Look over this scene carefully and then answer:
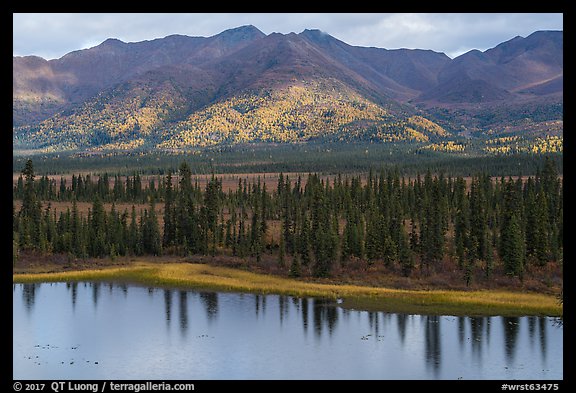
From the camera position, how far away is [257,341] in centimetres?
7012

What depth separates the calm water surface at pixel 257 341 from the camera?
60.8 metres

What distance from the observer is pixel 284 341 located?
70375 millimetres

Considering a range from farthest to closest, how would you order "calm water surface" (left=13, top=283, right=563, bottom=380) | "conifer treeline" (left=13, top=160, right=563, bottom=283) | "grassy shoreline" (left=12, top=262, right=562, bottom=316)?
"conifer treeline" (left=13, top=160, right=563, bottom=283) → "grassy shoreline" (left=12, top=262, right=562, bottom=316) → "calm water surface" (left=13, top=283, right=563, bottom=380)

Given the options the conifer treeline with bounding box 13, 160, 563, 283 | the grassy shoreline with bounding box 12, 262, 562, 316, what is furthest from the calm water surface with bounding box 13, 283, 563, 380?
the conifer treeline with bounding box 13, 160, 563, 283

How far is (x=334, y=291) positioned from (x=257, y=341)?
25482 mm

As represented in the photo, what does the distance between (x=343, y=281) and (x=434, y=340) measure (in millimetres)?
31060

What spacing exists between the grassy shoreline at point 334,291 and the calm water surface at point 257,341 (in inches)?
136

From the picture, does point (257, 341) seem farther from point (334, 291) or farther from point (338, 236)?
point (338, 236)

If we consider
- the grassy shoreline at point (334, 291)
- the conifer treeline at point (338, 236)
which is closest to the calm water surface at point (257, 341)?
the grassy shoreline at point (334, 291)

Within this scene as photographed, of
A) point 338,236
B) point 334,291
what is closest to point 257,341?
point 334,291

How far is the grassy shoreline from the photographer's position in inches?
3322

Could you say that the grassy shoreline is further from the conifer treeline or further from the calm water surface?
the conifer treeline

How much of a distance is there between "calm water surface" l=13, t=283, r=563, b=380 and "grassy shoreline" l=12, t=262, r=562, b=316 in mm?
3450
